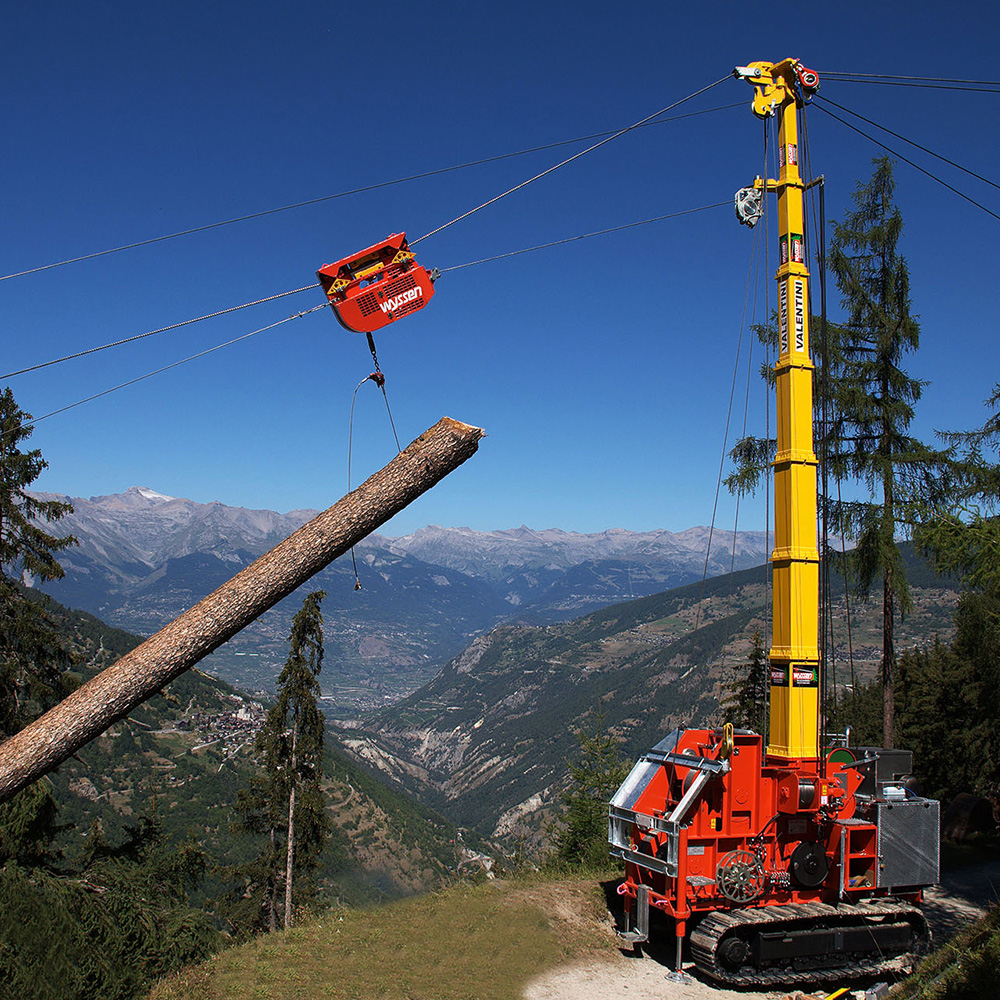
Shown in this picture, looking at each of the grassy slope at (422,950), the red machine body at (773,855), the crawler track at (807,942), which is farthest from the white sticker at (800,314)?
the grassy slope at (422,950)

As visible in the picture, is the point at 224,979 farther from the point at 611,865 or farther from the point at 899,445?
the point at 899,445

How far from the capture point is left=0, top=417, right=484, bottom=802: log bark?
5.55m

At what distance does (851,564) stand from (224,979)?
44.9 feet

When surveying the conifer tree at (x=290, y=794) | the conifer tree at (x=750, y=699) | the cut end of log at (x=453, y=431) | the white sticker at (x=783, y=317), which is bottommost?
the conifer tree at (x=290, y=794)

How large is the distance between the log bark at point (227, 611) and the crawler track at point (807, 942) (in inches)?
288

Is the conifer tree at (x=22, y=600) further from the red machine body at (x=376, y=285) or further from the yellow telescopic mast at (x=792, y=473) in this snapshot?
the yellow telescopic mast at (x=792, y=473)

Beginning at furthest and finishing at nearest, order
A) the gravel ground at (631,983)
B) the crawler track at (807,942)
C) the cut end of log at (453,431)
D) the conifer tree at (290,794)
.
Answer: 1. the conifer tree at (290,794)
2. the crawler track at (807,942)
3. the gravel ground at (631,983)
4. the cut end of log at (453,431)

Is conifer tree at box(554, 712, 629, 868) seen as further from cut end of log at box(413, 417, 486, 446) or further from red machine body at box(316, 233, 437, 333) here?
red machine body at box(316, 233, 437, 333)

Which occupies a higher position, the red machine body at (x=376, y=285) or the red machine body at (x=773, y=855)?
the red machine body at (x=376, y=285)

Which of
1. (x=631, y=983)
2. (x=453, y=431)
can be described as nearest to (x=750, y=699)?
(x=631, y=983)

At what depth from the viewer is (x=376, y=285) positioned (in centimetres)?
652

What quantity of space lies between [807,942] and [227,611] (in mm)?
8956

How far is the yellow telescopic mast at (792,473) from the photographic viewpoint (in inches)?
417

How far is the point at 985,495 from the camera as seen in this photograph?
1399 cm
